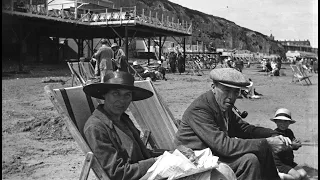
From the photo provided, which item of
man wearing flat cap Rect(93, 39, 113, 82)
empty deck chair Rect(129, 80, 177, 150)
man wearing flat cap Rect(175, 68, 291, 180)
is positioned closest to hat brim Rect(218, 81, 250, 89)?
man wearing flat cap Rect(175, 68, 291, 180)

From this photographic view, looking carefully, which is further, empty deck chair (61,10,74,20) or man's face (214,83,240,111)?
empty deck chair (61,10,74,20)

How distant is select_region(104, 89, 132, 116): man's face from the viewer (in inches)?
105

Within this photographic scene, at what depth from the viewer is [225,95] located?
2711 mm

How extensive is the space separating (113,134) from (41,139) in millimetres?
3823

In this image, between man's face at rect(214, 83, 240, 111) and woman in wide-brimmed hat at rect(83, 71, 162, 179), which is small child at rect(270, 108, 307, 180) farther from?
woman in wide-brimmed hat at rect(83, 71, 162, 179)

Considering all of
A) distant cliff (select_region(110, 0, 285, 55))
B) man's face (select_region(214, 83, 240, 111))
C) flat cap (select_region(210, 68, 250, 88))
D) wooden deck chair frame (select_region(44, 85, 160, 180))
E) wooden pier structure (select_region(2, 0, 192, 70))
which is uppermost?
distant cliff (select_region(110, 0, 285, 55))

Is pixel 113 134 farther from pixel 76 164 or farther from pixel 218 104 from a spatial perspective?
pixel 76 164

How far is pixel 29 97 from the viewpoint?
35.5 ft

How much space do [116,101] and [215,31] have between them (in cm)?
9232

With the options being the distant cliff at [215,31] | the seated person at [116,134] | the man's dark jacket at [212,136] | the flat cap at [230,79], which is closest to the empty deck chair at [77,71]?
the seated person at [116,134]

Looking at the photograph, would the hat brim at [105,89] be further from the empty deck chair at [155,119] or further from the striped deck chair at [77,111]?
the empty deck chair at [155,119]

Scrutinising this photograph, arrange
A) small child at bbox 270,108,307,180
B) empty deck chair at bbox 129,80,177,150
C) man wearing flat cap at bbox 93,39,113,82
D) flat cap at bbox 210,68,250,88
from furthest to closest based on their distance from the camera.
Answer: man wearing flat cap at bbox 93,39,113,82 → empty deck chair at bbox 129,80,177,150 → small child at bbox 270,108,307,180 → flat cap at bbox 210,68,250,88

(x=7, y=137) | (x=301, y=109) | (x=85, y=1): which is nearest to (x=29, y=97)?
(x=7, y=137)

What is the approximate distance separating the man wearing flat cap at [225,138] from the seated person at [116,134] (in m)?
0.27
